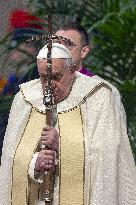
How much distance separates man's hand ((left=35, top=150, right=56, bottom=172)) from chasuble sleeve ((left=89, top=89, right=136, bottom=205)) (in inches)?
8.8

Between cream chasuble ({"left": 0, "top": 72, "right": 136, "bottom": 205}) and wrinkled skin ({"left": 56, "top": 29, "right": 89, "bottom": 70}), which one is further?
wrinkled skin ({"left": 56, "top": 29, "right": 89, "bottom": 70})

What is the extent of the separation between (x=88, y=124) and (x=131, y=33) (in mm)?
1557

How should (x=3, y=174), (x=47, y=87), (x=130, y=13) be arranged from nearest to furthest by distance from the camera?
(x=47, y=87), (x=3, y=174), (x=130, y=13)

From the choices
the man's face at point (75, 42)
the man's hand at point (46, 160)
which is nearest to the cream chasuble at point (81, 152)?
the man's hand at point (46, 160)

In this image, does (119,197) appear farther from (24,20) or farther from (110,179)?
(24,20)

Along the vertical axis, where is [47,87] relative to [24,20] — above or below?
below

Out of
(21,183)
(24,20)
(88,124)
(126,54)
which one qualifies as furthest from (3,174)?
(24,20)

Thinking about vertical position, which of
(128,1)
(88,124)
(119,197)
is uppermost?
(128,1)

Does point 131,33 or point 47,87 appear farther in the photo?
point 131,33

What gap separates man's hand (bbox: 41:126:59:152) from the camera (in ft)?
12.2

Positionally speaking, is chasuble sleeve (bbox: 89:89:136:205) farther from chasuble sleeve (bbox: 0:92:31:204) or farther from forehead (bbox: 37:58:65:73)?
chasuble sleeve (bbox: 0:92:31:204)

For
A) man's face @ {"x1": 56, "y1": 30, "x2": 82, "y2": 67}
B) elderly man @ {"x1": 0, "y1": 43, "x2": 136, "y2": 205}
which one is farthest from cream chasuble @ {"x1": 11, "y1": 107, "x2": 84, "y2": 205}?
man's face @ {"x1": 56, "y1": 30, "x2": 82, "y2": 67}

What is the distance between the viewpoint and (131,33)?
530cm

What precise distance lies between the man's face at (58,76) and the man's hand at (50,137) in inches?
7.4
